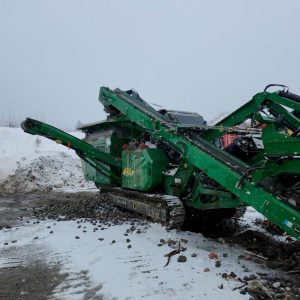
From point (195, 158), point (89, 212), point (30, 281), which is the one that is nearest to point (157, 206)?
point (195, 158)

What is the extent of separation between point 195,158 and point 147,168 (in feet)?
5.68

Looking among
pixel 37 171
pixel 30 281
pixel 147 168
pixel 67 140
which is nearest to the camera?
pixel 30 281

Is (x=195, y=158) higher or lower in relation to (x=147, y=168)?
higher

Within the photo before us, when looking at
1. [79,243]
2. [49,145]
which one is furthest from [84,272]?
[49,145]

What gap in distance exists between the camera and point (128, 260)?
518cm

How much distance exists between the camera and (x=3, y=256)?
18.1 ft

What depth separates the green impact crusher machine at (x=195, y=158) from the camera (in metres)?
4.81

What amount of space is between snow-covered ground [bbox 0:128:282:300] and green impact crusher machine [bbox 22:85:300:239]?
0.71 meters

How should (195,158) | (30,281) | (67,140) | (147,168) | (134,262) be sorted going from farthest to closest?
(67,140) < (147,168) < (195,158) < (134,262) < (30,281)

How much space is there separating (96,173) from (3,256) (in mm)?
4083

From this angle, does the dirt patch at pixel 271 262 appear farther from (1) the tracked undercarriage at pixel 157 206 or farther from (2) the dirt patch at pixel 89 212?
(2) the dirt patch at pixel 89 212

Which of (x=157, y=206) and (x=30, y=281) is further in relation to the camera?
(x=157, y=206)

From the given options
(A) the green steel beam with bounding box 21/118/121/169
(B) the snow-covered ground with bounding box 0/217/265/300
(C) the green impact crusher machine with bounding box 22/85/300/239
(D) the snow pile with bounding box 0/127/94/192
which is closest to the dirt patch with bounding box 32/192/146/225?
(C) the green impact crusher machine with bounding box 22/85/300/239

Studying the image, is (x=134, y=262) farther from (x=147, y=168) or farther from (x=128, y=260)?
(x=147, y=168)
